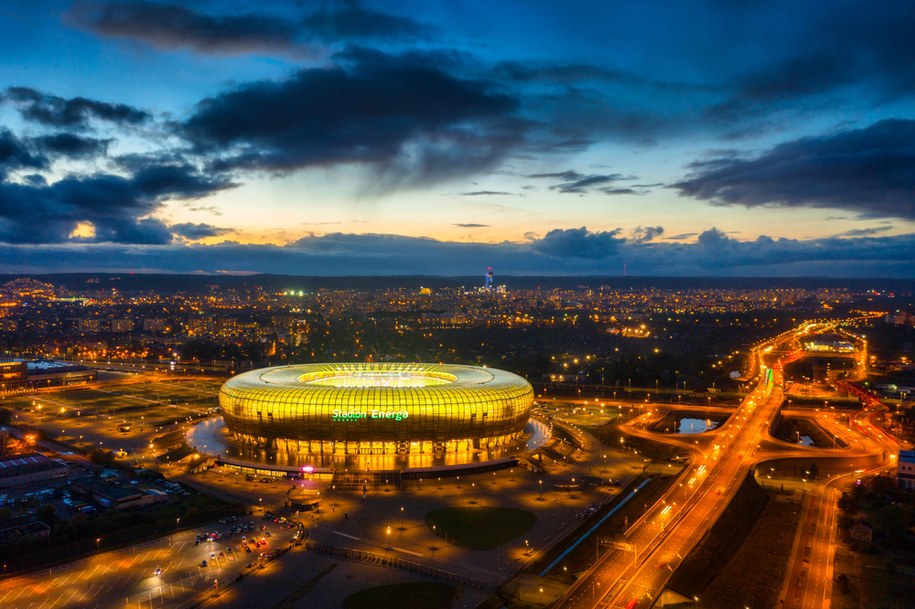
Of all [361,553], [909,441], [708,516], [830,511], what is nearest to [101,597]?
[361,553]

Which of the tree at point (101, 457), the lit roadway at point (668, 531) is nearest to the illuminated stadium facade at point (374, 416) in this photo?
the tree at point (101, 457)

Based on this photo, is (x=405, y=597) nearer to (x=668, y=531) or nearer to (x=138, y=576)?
(x=138, y=576)

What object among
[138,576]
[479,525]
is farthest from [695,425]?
[138,576]

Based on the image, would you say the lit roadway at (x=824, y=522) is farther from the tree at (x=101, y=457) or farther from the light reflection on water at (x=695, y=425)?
the tree at (x=101, y=457)

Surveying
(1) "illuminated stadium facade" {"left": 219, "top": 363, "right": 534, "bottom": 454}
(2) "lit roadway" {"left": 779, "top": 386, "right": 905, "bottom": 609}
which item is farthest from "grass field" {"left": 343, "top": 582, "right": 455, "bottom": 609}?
(1) "illuminated stadium facade" {"left": 219, "top": 363, "right": 534, "bottom": 454}

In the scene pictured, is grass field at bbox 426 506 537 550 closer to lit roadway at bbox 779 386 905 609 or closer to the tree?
lit roadway at bbox 779 386 905 609

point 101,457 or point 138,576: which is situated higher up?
point 138,576
